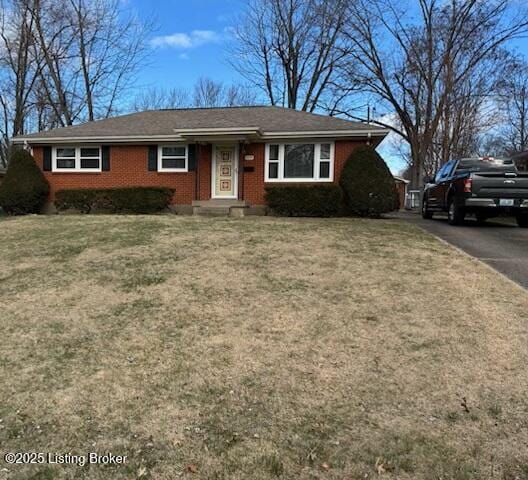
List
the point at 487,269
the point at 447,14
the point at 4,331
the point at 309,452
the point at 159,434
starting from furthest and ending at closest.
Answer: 1. the point at 447,14
2. the point at 487,269
3. the point at 4,331
4. the point at 159,434
5. the point at 309,452

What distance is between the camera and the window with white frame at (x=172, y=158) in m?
17.0

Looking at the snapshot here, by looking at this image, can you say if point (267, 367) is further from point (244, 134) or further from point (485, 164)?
point (485, 164)

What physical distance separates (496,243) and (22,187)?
14.7 metres

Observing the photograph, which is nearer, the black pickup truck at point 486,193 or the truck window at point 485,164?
the black pickup truck at point 486,193

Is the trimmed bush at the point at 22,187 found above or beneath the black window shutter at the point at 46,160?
beneath

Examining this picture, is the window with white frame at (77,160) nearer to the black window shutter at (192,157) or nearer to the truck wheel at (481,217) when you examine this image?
the black window shutter at (192,157)

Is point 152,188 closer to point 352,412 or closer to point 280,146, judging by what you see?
point 280,146

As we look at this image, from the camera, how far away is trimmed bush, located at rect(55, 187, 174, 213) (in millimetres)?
16422

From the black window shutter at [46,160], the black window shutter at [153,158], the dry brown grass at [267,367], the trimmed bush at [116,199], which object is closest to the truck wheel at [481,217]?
the dry brown grass at [267,367]

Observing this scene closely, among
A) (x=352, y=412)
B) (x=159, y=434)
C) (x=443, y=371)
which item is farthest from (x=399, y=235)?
(x=159, y=434)

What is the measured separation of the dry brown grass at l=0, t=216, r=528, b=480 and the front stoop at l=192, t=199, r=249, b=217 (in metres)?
7.75

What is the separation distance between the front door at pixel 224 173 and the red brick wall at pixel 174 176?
0.79ft

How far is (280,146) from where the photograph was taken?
1644 cm

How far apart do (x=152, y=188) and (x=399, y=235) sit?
9.04 metres
